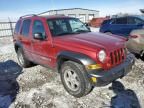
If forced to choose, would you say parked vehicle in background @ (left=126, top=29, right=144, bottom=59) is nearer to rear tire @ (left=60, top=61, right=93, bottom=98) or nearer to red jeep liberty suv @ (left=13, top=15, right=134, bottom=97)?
red jeep liberty suv @ (left=13, top=15, right=134, bottom=97)

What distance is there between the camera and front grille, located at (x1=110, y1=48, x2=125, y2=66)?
13.0ft

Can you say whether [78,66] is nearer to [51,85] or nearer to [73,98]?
[73,98]

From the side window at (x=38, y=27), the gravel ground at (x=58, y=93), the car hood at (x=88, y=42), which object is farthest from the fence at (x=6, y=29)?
the car hood at (x=88, y=42)

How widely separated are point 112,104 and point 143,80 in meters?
1.63

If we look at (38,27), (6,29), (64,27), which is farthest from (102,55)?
(6,29)

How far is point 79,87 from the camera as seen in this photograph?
4148 mm

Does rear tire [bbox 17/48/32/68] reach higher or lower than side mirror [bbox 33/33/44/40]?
lower

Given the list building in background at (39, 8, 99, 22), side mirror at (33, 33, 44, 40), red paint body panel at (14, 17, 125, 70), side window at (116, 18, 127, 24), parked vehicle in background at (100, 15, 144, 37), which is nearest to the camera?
red paint body panel at (14, 17, 125, 70)

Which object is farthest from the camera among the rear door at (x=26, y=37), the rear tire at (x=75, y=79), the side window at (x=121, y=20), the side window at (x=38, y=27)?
the side window at (x=121, y=20)

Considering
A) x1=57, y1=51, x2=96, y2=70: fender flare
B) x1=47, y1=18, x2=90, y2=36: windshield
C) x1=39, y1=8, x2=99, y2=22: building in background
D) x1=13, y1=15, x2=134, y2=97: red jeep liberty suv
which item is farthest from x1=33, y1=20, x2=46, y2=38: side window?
x1=39, y1=8, x2=99, y2=22: building in background

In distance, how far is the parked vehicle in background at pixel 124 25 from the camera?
30.3ft

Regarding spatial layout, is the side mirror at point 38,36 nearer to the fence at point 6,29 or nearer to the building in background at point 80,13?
the fence at point 6,29

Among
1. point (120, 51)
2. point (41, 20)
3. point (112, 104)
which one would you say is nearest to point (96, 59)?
point (120, 51)

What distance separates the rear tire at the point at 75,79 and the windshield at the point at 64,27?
0.99 meters
